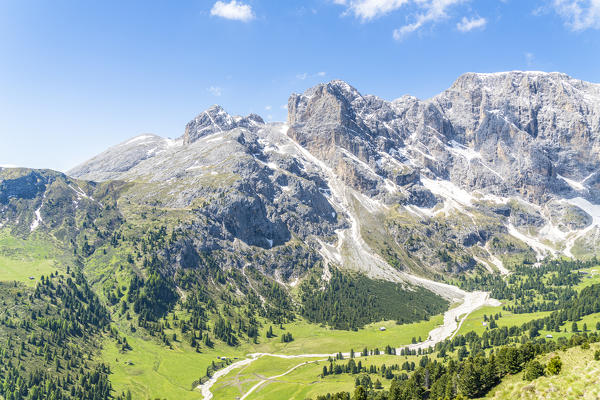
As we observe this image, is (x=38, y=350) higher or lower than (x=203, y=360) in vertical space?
higher

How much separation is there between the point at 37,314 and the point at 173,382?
3312 inches

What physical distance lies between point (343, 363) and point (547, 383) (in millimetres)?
138646

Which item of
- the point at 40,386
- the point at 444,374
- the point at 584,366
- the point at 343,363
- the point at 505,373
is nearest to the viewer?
the point at 584,366

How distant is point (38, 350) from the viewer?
16800 centimetres

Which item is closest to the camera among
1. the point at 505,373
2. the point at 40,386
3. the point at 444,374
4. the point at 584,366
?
the point at 584,366

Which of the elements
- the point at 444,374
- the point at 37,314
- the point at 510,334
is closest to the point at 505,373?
the point at 444,374

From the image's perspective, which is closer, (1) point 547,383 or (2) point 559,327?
(1) point 547,383

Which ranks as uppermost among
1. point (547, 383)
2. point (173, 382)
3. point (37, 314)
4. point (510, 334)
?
point (547, 383)

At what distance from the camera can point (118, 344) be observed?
197625mm

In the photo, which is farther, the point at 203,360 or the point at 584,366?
the point at 203,360

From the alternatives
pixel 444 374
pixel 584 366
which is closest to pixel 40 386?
pixel 444 374

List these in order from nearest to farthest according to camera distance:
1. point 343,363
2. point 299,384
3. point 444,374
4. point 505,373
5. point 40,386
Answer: point 505,373 → point 444,374 → point 40,386 → point 299,384 → point 343,363

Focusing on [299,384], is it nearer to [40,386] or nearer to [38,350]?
[40,386]

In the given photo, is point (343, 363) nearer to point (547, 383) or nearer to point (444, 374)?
point (444, 374)
